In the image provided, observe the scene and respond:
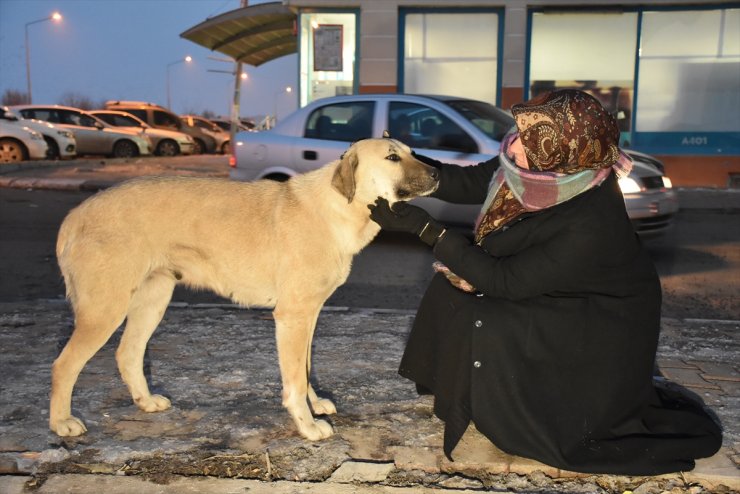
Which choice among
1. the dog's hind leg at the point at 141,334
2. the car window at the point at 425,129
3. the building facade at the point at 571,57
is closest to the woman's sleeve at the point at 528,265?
the dog's hind leg at the point at 141,334

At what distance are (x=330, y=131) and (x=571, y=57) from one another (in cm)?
1017

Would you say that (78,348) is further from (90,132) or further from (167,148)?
(167,148)

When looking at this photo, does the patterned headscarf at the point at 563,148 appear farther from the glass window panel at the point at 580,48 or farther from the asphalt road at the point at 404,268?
the glass window panel at the point at 580,48

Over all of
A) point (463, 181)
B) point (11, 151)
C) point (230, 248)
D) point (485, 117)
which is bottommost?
point (11, 151)

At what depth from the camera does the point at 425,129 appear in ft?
28.9

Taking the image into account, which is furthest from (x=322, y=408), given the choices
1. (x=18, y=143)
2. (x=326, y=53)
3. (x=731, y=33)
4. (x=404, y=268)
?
(x=18, y=143)

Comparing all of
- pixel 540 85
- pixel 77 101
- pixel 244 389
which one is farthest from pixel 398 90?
pixel 77 101

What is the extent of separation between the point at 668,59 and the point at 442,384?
52.7 feet

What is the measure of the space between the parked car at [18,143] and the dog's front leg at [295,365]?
778 inches

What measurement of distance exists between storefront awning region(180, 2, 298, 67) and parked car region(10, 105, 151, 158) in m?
5.19

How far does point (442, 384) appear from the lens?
3.45 m

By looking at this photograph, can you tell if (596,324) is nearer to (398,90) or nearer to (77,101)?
(398,90)

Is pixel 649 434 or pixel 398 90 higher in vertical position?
pixel 398 90

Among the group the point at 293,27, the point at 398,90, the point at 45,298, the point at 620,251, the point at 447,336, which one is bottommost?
the point at 45,298
